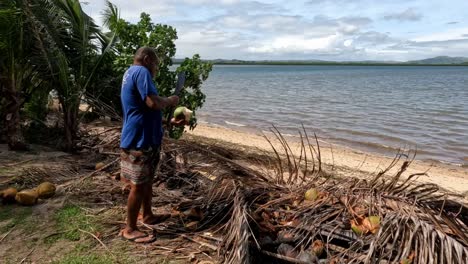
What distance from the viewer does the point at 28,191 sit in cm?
474

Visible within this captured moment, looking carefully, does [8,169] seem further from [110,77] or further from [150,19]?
[150,19]

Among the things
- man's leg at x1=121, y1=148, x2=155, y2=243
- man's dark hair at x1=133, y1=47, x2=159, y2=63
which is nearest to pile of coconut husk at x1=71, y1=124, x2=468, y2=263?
man's leg at x1=121, y1=148, x2=155, y2=243

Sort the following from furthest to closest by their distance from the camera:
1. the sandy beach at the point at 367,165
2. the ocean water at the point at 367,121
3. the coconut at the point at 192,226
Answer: the ocean water at the point at 367,121 → the sandy beach at the point at 367,165 → the coconut at the point at 192,226

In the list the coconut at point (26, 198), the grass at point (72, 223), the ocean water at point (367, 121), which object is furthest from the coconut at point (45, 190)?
the ocean water at point (367, 121)

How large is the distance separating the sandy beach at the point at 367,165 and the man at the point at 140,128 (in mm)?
3486

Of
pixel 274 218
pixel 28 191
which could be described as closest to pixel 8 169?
pixel 28 191

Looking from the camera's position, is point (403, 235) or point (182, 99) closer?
point (403, 235)

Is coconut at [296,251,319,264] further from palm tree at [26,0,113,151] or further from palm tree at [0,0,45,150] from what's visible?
palm tree at [0,0,45,150]

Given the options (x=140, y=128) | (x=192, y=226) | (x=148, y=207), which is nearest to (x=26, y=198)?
(x=148, y=207)

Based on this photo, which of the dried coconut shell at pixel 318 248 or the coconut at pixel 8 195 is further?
the coconut at pixel 8 195

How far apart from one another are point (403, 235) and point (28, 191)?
3.93 m

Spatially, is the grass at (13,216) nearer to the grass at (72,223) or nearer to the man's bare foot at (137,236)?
the grass at (72,223)

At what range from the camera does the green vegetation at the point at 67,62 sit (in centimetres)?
657

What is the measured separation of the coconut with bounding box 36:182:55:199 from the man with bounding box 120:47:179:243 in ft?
4.41
